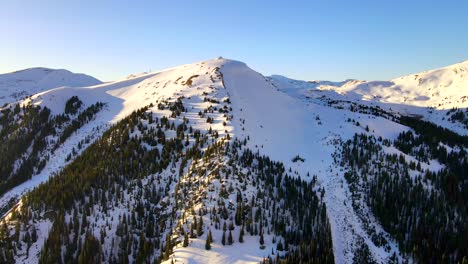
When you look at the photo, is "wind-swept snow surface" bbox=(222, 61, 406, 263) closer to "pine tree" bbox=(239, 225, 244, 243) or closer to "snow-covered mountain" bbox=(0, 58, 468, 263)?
"snow-covered mountain" bbox=(0, 58, 468, 263)

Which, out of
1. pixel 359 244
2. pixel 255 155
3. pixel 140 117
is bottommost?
pixel 359 244

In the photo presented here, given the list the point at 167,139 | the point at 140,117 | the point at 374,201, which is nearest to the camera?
the point at 374,201

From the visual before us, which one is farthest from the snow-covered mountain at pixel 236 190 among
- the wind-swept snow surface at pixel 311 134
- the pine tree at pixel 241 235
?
the wind-swept snow surface at pixel 311 134

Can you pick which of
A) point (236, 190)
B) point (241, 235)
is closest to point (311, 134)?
point (236, 190)

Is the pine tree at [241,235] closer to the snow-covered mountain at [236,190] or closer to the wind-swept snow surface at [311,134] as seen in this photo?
the snow-covered mountain at [236,190]

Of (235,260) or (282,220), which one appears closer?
(235,260)

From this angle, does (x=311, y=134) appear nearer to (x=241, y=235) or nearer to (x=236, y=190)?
(x=236, y=190)

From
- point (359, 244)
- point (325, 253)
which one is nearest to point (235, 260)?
point (325, 253)

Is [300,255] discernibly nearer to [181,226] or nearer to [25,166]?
[181,226]

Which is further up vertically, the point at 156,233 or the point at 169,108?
the point at 169,108
